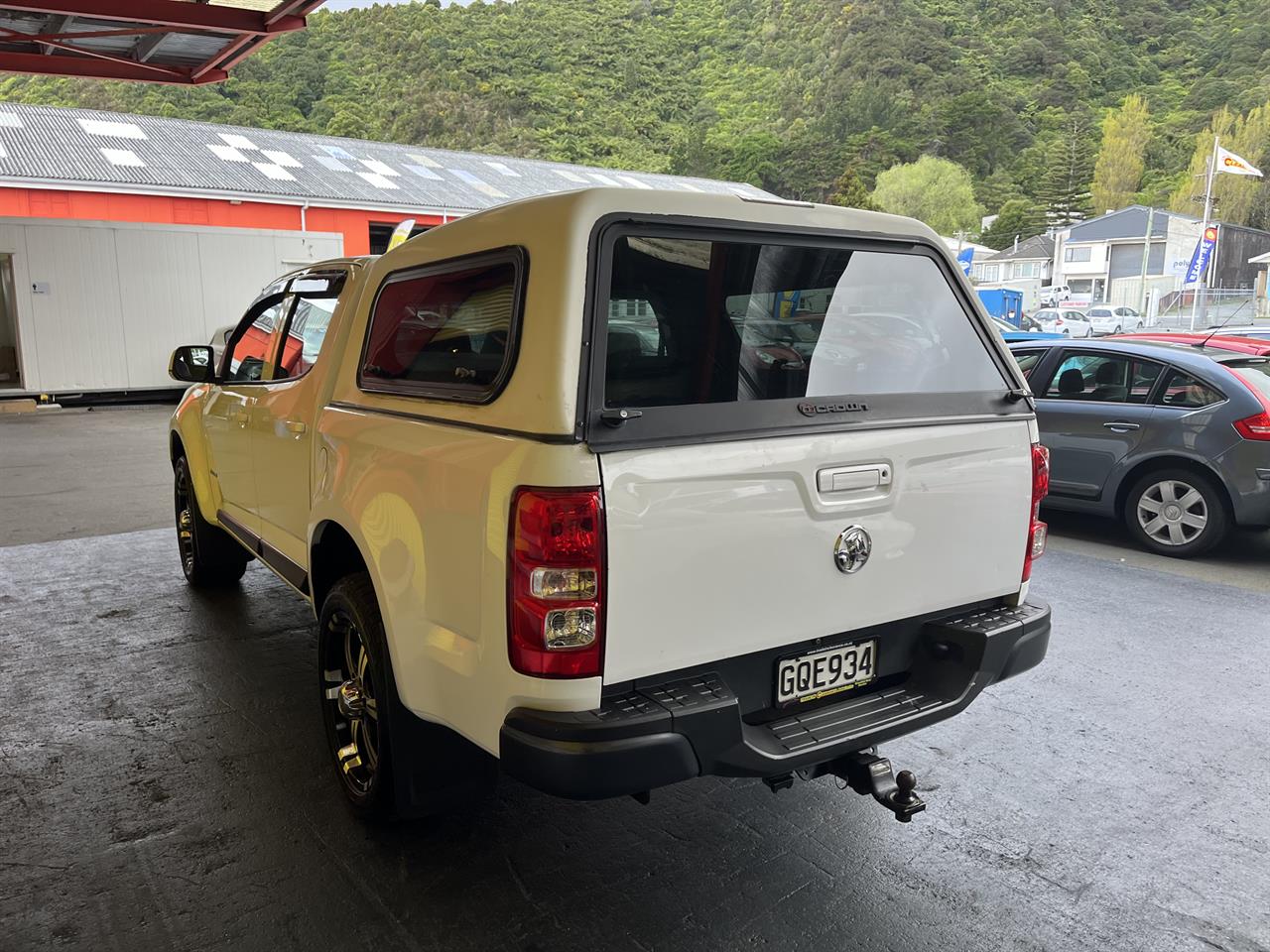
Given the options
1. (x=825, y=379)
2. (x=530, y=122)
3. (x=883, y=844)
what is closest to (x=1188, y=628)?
(x=883, y=844)

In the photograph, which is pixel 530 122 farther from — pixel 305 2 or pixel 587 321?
pixel 587 321

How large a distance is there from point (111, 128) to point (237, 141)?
3.44 meters

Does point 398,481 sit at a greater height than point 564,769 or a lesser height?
greater

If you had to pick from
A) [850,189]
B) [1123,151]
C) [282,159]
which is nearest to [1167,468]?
[282,159]

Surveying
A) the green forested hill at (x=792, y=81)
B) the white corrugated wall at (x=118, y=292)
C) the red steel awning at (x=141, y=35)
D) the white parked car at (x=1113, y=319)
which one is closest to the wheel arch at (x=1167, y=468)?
the red steel awning at (x=141, y=35)

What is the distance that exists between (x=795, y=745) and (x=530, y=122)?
217 feet

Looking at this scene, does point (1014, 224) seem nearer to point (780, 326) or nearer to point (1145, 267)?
point (1145, 267)

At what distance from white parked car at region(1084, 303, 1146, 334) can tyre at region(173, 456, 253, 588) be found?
40098 millimetres

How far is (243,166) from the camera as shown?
82.7ft

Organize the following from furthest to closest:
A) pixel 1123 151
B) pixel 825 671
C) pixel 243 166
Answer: pixel 1123 151
pixel 243 166
pixel 825 671

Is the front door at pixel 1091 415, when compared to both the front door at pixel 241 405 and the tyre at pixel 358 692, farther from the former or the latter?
the tyre at pixel 358 692

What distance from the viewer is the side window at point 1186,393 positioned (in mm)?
6418

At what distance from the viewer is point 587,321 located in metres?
2.23

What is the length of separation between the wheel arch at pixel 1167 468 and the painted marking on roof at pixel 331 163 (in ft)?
82.9
